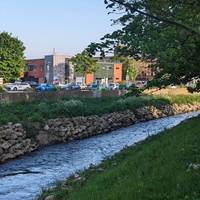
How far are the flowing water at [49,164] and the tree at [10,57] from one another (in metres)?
61.4

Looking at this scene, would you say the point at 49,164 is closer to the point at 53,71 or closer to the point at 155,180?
the point at 155,180

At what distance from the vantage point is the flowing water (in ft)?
53.2

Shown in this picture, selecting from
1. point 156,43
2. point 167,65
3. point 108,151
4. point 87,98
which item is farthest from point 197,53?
point 87,98

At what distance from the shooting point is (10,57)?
298 feet

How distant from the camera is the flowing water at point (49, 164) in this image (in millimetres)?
16203

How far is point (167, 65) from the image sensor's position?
13.2 meters

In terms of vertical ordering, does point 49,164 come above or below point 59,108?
below

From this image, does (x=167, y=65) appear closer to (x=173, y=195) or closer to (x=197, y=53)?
(x=197, y=53)

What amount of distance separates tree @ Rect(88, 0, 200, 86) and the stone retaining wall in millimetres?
14410

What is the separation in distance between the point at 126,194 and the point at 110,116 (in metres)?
31.8

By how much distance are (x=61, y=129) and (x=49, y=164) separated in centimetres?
1095

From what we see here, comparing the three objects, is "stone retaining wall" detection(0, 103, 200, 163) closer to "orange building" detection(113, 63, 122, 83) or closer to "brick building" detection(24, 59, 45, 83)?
"orange building" detection(113, 63, 122, 83)

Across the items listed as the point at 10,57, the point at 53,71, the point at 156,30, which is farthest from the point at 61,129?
the point at 53,71

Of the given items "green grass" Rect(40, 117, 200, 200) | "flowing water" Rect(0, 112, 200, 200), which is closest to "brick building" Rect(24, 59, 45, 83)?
"flowing water" Rect(0, 112, 200, 200)
